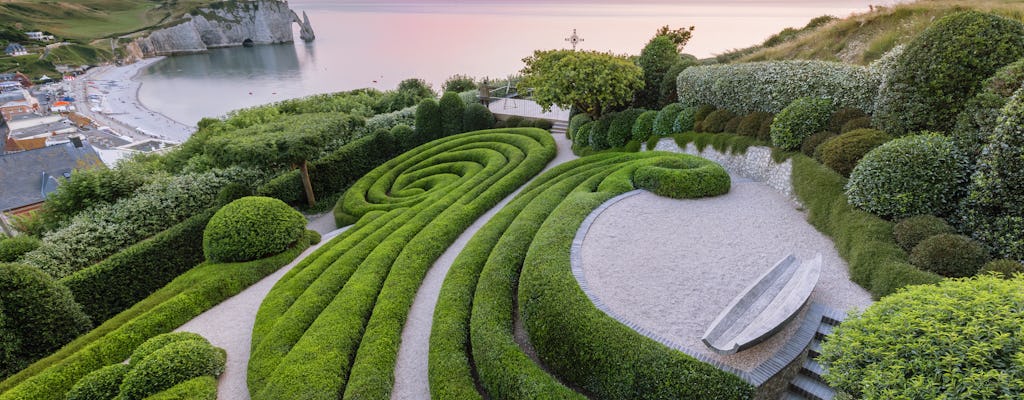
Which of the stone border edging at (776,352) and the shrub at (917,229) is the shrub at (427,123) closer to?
the stone border edging at (776,352)

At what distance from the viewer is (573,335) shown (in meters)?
8.87

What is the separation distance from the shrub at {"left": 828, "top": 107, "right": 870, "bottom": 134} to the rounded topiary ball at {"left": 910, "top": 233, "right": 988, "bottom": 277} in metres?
6.16

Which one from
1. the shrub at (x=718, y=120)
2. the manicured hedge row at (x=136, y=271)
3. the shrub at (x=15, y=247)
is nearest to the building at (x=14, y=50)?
the shrub at (x=15, y=247)

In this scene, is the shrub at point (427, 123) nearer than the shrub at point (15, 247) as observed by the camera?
No

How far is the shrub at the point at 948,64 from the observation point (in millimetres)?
10586

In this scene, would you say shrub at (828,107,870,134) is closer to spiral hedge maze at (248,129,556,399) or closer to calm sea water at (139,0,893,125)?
spiral hedge maze at (248,129,556,399)

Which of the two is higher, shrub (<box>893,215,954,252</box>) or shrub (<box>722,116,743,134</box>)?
shrub (<box>722,116,743,134</box>)

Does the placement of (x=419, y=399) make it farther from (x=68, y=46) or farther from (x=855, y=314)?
(x=68, y=46)

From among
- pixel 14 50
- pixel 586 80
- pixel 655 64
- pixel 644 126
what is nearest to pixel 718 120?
pixel 644 126

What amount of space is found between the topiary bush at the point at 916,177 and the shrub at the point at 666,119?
1029 centimetres

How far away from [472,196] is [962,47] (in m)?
15.8

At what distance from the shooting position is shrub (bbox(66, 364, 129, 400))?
31.8 feet

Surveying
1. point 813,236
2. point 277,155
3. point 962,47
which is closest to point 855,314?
point 813,236

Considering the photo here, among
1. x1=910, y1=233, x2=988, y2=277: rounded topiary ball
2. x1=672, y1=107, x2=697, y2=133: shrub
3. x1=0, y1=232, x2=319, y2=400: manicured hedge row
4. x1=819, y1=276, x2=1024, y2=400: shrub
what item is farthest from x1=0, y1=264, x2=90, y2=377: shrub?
x1=672, y1=107, x2=697, y2=133: shrub
